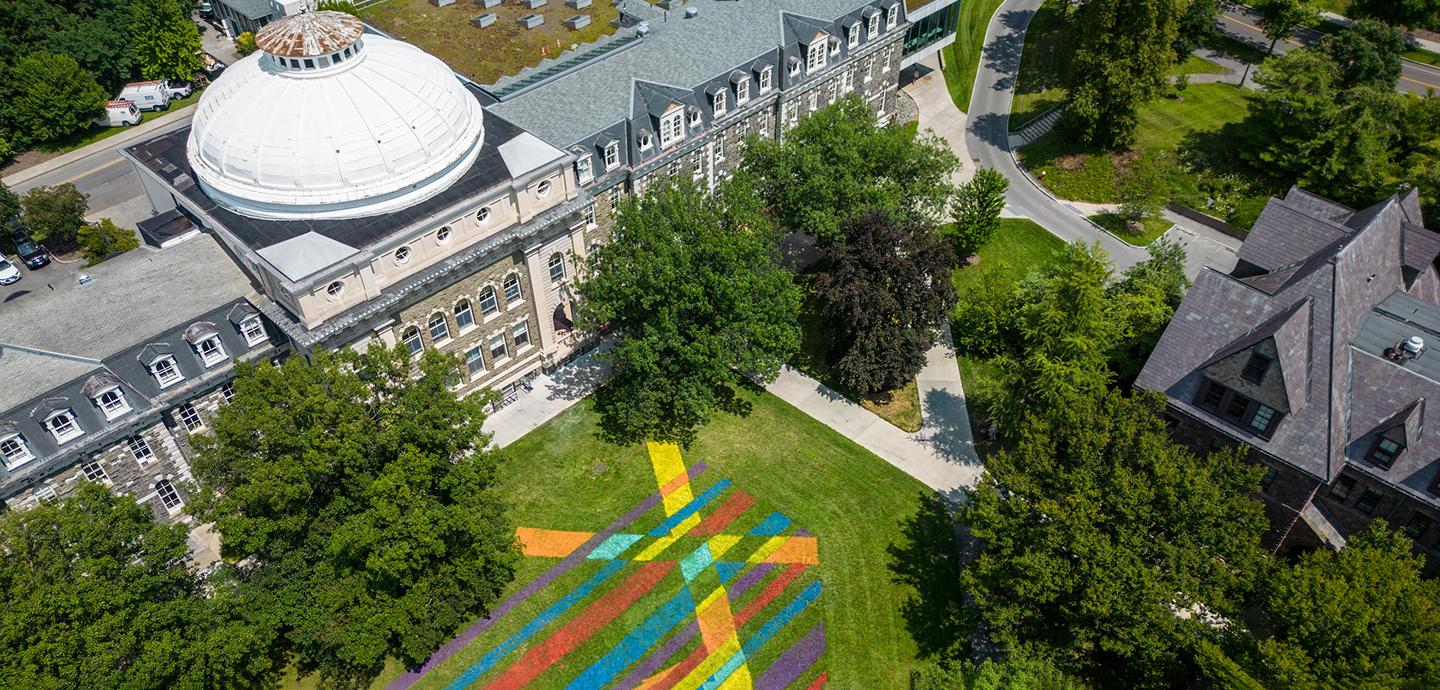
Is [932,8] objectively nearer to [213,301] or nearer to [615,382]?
[615,382]

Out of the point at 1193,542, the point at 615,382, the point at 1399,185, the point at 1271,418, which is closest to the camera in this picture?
the point at 1193,542

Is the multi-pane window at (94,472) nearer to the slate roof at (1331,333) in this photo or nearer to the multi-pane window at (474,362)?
the multi-pane window at (474,362)

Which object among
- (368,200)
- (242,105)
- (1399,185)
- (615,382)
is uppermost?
(242,105)

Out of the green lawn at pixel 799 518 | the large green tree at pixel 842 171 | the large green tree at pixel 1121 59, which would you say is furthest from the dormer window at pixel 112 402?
the large green tree at pixel 1121 59

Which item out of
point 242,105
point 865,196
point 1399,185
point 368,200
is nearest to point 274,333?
point 368,200

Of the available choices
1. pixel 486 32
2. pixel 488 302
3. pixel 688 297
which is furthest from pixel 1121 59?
pixel 486 32

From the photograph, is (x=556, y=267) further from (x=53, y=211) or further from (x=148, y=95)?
(x=148, y=95)

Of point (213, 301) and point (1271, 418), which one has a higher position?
point (213, 301)
